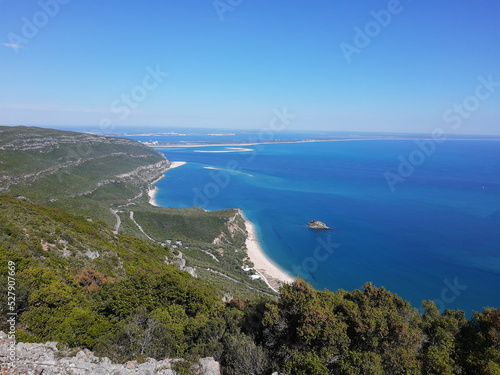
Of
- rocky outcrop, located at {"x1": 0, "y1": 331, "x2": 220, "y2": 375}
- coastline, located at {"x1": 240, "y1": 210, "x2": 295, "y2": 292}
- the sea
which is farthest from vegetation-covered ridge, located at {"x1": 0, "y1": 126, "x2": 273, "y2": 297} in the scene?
rocky outcrop, located at {"x1": 0, "y1": 331, "x2": 220, "y2": 375}

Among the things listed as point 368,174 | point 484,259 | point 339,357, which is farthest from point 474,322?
point 368,174

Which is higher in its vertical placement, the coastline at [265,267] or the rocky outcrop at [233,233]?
the rocky outcrop at [233,233]

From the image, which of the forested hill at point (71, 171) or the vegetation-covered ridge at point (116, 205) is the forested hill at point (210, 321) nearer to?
the vegetation-covered ridge at point (116, 205)

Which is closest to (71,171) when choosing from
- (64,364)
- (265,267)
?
(265,267)

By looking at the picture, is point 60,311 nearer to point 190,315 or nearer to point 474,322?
point 190,315

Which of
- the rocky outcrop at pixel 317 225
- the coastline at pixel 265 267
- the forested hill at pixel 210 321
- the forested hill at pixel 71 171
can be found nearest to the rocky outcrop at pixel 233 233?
the coastline at pixel 265 267

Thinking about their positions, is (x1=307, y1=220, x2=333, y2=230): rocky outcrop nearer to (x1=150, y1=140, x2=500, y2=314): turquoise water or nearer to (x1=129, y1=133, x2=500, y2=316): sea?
(x1=129, y1=133, x2=500, y2=316): sea

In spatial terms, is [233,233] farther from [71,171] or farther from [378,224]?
[71,171]
